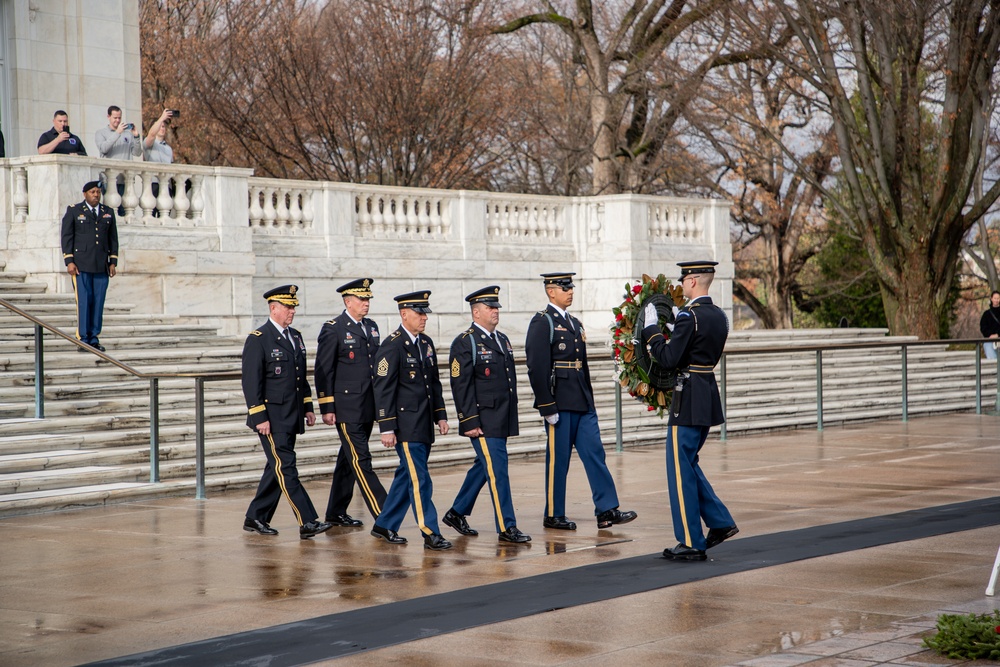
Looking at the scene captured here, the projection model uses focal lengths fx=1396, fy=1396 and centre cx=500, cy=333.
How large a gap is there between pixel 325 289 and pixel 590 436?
1088 cm

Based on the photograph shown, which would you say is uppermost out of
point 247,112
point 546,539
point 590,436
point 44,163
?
point 247,112

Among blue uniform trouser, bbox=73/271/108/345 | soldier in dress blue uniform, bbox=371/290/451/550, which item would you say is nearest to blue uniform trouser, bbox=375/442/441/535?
A: soldier in dress blue uniform, bbox=371/290/451/550

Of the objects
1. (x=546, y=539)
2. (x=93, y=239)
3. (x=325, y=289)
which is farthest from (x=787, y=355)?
(x=546, y=539)

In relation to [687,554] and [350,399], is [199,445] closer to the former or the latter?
[350,399]

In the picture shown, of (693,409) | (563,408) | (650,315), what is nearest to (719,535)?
(693,409)

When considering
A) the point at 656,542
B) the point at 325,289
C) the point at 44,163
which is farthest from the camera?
the point at 325,289

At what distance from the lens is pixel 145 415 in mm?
14484

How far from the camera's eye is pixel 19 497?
1171 cm

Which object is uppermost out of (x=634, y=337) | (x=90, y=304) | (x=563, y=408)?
(x=90, y=304)

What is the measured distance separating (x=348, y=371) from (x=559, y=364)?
5.41ft

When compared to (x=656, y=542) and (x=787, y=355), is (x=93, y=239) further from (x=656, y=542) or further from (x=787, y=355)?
(x=787, y=355)

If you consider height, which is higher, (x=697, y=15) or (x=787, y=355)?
(x=697, y=15)

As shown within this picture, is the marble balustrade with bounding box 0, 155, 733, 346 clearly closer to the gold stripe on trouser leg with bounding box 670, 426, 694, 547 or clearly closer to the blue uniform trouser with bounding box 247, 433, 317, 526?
the blue uniform trouser with bounding box 247, 433, 317, 526

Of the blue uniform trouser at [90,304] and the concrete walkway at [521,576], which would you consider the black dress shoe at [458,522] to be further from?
the blue uniform trouser at [90,304]
